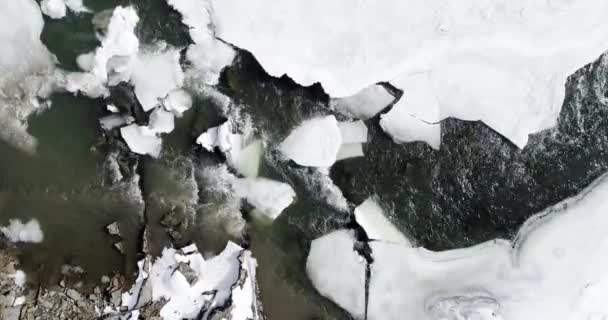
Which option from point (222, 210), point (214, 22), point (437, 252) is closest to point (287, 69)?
point (214, 22)

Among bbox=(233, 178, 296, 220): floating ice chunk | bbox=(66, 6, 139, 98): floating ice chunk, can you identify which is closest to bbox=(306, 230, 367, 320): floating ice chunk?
bbox=(233, 178, 296, 220): floating ice chunk

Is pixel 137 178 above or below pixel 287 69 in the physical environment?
below

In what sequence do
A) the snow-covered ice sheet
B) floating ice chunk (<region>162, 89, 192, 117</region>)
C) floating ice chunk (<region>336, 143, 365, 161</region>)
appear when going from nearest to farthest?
the snow-covered ice sheet
floating ice chunk (<region>162, 89, 192, 117</region>)
floating ice chunk (<region>336, 143, 365, 161</region>)

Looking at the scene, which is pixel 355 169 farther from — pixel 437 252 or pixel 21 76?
pixel 21 76

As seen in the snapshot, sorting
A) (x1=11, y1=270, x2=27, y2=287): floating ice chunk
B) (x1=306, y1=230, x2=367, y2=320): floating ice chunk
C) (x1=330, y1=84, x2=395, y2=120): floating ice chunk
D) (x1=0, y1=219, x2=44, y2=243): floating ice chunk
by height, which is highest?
(x1=330, y1=84, x2=395, y2=120): floating ice chunk

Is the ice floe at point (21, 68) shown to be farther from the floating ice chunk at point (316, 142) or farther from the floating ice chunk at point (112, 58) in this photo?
the floating ice chunk at point (316, 142)

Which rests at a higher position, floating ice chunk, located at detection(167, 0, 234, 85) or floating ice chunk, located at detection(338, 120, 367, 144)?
floating ice chunk, located at detection(167, 0, 234, 85)

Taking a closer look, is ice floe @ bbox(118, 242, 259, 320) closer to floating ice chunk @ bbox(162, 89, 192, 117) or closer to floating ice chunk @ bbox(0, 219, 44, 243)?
floating ice chunk @ bbox(0, 219, 44, 243)
